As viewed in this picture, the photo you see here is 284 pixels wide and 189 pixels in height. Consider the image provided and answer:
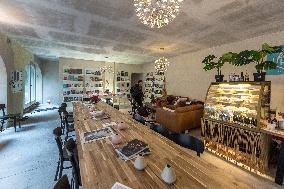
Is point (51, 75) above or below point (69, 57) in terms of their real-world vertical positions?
below

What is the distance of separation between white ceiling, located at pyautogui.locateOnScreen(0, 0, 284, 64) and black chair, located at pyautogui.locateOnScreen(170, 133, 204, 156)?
2.63m

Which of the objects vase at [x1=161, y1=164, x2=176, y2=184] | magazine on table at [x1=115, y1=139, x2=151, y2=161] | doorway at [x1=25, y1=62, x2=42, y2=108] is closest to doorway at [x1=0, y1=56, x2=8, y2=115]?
doorway at [x1=25, y1=62, x2=42, y2=108]

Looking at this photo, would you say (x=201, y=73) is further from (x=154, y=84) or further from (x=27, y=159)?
(x=27, y=159)

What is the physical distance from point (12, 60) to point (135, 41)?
510cm

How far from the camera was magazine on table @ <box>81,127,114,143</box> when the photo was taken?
245 centimetres

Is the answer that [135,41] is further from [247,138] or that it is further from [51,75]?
[51,75]

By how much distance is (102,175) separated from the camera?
4.99ft

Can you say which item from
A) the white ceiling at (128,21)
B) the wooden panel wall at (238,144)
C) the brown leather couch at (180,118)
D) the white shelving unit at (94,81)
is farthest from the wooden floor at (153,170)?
the white shelving unit at (94,81)

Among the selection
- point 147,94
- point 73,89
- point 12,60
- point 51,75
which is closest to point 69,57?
point 73,89

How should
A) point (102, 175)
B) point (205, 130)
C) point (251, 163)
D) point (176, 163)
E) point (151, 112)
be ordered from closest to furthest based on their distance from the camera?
point (102, 175) → point (176, 163) → point (251, 163) → point (205, 130) → point (151, 112)

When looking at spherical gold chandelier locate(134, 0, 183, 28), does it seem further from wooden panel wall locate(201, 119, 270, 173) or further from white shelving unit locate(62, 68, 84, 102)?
white shelving unit locate(62, 68, 84, 102)

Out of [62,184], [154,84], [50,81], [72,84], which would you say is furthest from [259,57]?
[50,81]

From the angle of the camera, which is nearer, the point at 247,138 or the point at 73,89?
the point at 247,138

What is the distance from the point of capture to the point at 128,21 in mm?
4469
